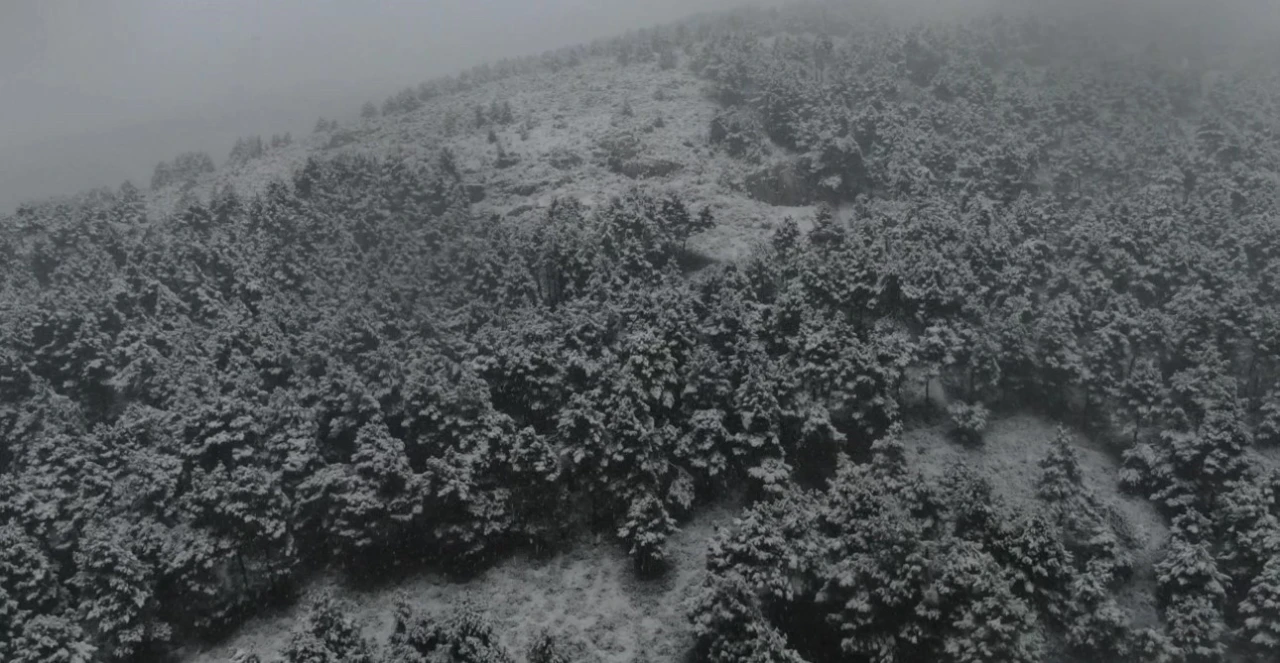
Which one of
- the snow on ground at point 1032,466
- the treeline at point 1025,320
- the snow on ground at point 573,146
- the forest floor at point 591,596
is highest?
the snow on ground at point 573,146

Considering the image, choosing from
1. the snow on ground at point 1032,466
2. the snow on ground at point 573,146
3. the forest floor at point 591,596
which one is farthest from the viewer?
the snow on ground at point 573,146

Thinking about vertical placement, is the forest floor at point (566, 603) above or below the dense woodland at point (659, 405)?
below

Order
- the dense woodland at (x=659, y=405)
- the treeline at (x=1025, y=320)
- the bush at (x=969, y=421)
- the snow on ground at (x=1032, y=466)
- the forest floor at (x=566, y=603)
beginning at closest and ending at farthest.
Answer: the treeline at (x=1025, y=320), the dense woodland at (x=659, y=405), the forest floor at (x=566, y=603), the snow on ground at (x=1032, y=466), the bush at (x=969, y=421)

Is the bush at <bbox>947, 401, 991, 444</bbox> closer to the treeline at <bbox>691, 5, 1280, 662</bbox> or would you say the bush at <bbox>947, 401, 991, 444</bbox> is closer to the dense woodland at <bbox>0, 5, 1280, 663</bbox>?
the treeline at <bbox>691, 5, 1280, 662</bbox>

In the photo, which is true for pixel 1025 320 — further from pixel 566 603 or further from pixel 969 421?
pixel 566 603

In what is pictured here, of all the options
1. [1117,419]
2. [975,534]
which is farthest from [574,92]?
[975,534]

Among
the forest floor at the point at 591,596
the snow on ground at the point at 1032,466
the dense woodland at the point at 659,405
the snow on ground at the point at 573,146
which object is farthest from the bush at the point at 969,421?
the snow on ground at the point at 573,146

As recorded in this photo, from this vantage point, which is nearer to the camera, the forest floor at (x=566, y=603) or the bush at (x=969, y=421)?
the forest floor at (x=566, y=603)

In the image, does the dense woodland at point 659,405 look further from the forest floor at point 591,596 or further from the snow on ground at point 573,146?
the snow on ground at point 573,146
